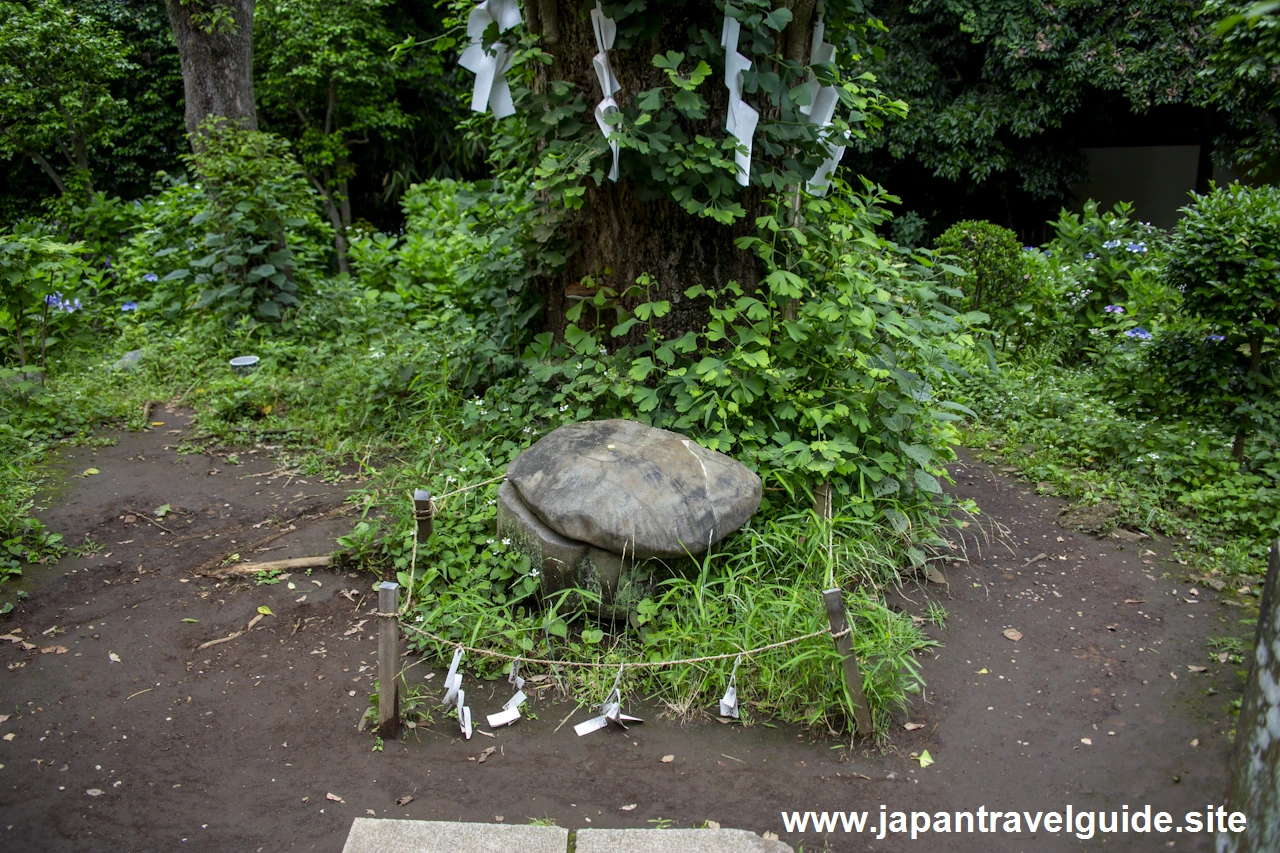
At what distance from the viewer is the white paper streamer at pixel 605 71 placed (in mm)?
3803

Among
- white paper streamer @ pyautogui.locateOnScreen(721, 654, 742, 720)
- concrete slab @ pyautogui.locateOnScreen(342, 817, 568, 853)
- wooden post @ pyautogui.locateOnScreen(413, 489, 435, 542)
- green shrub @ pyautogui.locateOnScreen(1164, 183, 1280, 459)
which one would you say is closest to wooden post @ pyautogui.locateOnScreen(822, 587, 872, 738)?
white paper streamer @ pyautogui.locateOnScreen(721, 654, 742, 720)

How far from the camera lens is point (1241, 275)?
4590 mm

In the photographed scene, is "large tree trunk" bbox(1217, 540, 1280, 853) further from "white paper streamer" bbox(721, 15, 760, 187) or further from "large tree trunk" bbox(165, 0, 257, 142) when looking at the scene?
"large tree trunk" bbox(165, 0, 257, 142)

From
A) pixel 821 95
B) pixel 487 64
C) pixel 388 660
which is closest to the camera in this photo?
pixel 388 660

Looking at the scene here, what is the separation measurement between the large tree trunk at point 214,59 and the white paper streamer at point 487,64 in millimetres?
3449

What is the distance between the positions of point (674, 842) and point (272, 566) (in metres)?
2.31

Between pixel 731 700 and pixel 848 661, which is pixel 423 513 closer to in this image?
pixel 731 700

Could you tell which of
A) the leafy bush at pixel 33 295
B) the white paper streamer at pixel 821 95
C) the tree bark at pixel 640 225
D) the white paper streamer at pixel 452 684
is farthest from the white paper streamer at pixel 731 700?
the leafy bush at pixel 33 295

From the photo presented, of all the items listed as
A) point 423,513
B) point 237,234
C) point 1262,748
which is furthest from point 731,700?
point 237,234

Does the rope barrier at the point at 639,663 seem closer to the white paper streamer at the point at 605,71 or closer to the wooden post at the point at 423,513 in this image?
the wooden post at the point at 423,513

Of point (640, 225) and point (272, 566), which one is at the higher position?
point (640, 225)

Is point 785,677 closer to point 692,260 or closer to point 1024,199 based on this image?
point 692,260

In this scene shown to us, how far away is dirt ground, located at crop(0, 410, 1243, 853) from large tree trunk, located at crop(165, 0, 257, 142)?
4.28m

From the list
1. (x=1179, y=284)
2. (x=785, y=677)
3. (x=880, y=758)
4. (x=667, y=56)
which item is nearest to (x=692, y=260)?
(x=667, y=56)
